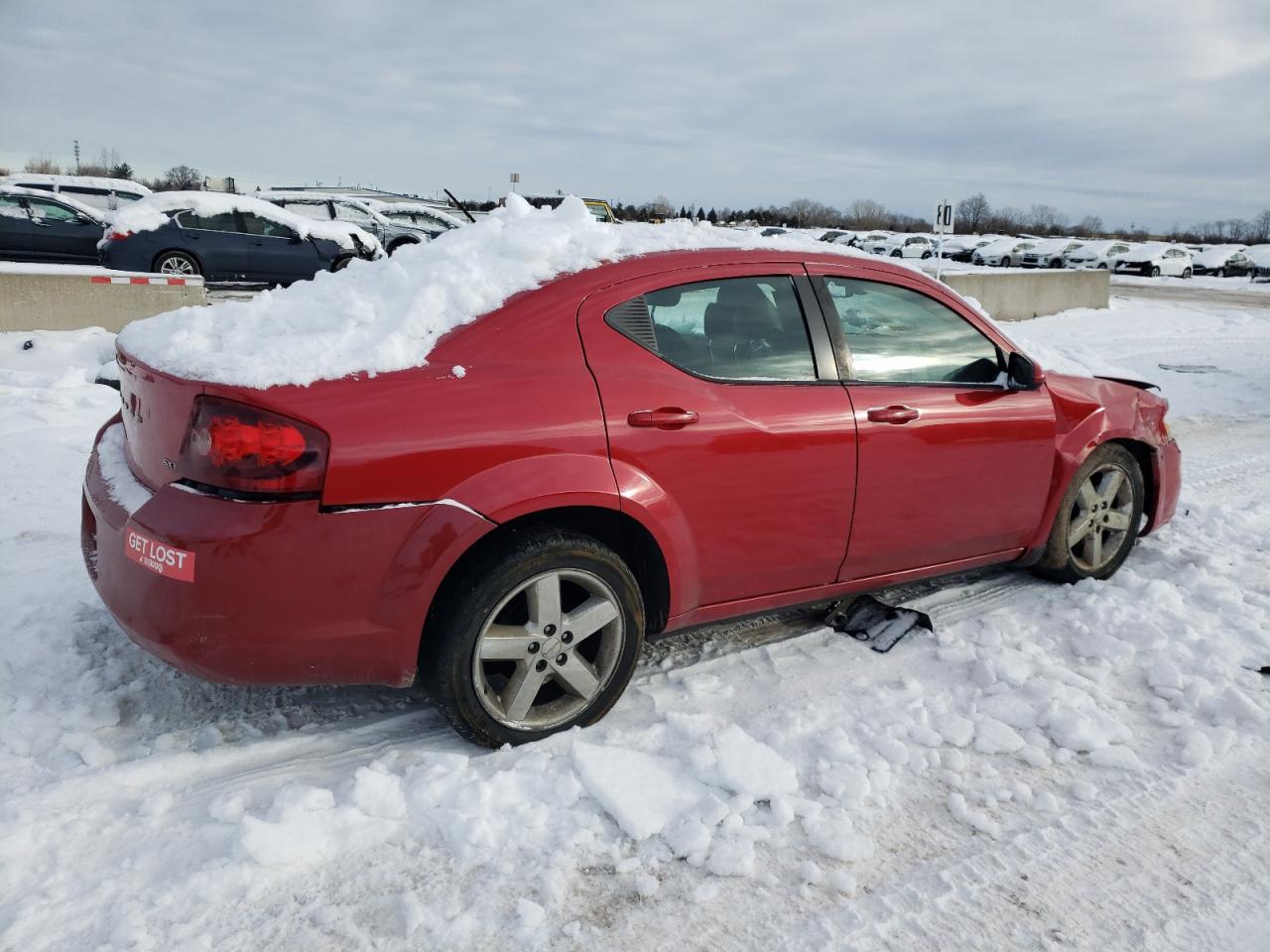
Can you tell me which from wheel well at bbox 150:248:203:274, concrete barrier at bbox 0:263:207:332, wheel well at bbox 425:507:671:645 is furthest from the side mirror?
wheel well at bbox 150:248:203:274

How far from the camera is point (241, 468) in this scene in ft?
8.52

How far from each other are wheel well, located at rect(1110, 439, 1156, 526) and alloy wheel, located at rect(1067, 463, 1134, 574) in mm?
165

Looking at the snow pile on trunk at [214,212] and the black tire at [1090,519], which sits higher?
the snow pile on trunk at [214,212]

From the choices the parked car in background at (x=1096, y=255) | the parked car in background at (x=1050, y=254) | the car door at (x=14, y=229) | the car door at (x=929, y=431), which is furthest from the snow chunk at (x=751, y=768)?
the parked car in background at (x=1050, y=254)

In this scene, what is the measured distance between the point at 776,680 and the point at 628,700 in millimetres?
568

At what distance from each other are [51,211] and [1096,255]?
39.4m

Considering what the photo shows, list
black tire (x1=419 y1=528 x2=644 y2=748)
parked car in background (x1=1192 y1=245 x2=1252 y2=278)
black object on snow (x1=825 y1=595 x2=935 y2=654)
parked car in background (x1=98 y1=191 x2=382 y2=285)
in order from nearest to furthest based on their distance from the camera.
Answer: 1. black tire (x1=419 y1=528 x2=644 y2=748)
2. black object on snow (x1=825 y1=595 x2=935 y2=654)
3. parked car in background (x1=98 y1=191 x2=382 y2=285)
4. parked car in background (x1=1192 y1=245 x2=1252 y2=278)

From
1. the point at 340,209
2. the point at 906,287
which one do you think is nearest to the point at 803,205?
the point at 340,209

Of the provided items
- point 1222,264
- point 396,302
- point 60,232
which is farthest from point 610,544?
point 1222,264

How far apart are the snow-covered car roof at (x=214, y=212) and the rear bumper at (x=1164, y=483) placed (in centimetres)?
1416

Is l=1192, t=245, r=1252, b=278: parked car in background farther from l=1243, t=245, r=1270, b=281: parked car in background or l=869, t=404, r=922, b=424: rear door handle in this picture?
l=869, t=404, r=922, b=424: rear door handle

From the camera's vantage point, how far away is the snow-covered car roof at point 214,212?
47.2 ft

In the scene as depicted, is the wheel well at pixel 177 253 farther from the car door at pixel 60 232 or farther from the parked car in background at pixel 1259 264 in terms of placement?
the parked car in background at pixel 1259 264

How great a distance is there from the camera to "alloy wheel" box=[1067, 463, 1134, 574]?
14.6 ft
